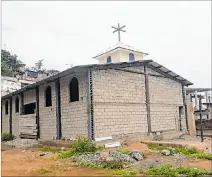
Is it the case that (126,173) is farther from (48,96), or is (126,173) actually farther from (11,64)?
(11,64)

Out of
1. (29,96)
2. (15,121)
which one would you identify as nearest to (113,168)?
(29,96)

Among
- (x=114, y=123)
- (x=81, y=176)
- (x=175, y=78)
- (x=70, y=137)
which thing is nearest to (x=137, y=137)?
(x=114, y=123)

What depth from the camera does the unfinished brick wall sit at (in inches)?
644

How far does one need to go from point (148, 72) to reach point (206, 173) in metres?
9.40

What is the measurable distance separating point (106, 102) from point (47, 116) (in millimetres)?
4709

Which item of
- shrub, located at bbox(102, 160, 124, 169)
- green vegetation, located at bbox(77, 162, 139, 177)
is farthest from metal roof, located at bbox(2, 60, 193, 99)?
shrub, located at bbox(102, 160, 124, 169)

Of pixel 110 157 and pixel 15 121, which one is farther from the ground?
pixel 15 121

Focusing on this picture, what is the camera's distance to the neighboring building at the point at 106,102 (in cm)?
1320

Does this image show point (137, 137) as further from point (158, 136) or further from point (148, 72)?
point (148, 72)

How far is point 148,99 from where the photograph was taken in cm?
1590

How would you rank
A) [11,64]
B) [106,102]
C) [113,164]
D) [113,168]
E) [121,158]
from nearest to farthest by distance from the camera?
[113,168]
[113,164]
[121,158]
[106,102]
[11,64]

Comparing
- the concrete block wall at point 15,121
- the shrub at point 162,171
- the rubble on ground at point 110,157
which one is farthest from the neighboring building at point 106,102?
the shrub at point 162,171

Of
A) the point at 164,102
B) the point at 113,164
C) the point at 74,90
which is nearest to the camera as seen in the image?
the point at 113,164

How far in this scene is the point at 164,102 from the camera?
56.7 ft
